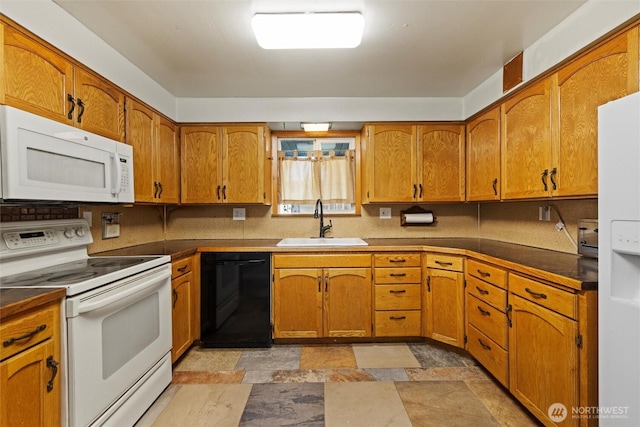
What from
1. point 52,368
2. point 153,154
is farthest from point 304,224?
point 52,368

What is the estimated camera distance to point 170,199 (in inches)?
106

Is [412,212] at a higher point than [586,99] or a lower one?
lower

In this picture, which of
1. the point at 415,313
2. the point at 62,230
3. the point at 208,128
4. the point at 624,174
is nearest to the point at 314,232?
the point at 415,313

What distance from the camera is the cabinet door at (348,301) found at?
259 centimetres

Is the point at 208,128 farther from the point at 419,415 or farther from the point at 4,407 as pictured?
the point at 419,415

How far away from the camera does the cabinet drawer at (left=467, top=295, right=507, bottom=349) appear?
1889mm

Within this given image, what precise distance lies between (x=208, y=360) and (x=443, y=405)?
1.70m

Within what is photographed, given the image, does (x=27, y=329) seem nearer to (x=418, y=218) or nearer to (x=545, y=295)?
(x=545, y=295)

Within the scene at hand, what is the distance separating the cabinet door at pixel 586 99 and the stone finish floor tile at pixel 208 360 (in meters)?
2.50

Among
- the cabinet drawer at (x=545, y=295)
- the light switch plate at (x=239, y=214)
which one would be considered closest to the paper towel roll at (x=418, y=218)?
the cabinet drawer at (x=545, y=295)

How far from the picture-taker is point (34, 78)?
55.9 inches

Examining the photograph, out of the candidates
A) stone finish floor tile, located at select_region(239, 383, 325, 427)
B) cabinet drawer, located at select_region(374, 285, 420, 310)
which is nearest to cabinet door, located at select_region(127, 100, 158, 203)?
stone finish floor tile, located at select_region(239, 383, 325, 427)

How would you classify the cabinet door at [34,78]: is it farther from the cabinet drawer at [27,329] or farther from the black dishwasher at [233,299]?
the black dishwasher at [233,299]

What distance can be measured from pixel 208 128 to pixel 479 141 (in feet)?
8.06
